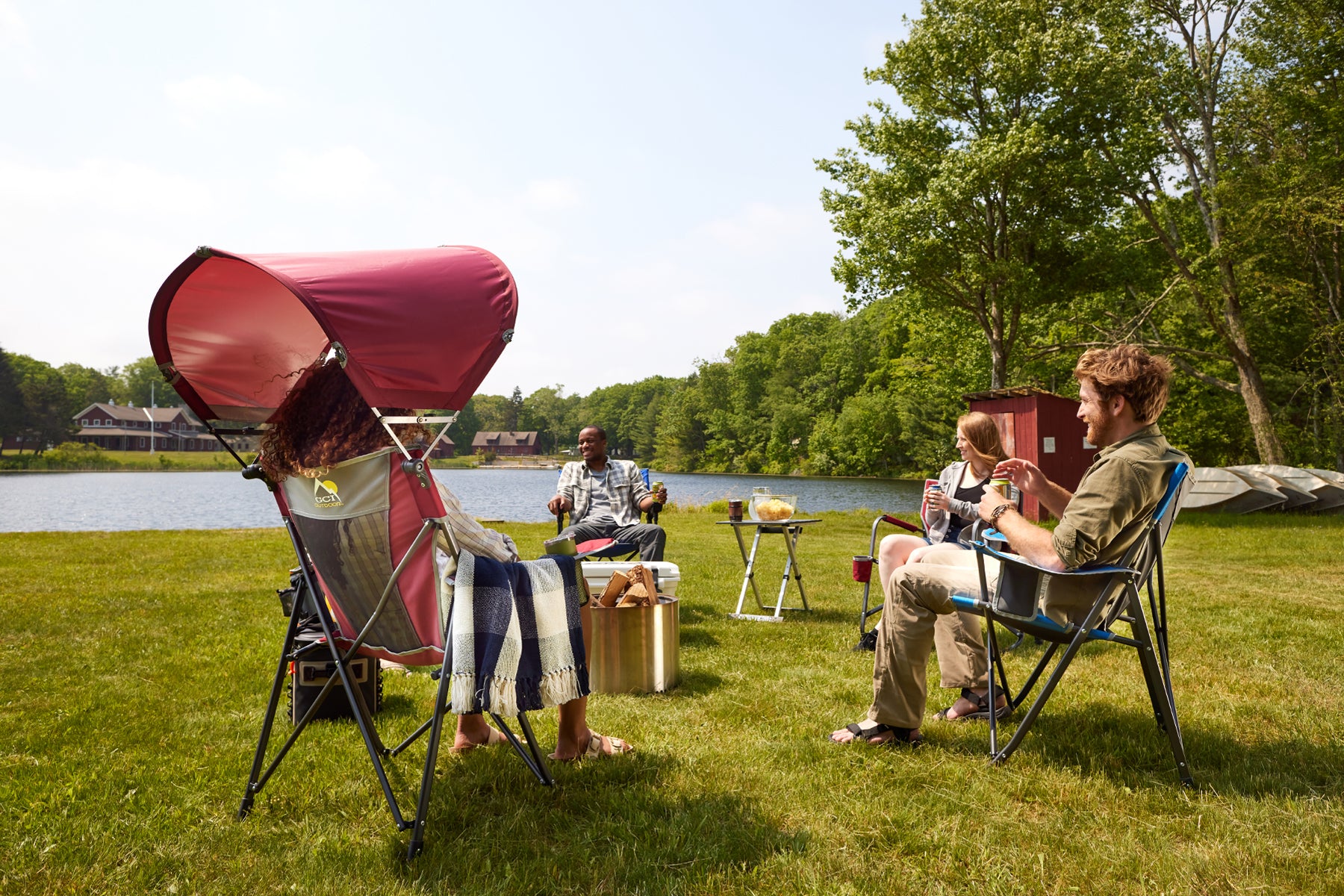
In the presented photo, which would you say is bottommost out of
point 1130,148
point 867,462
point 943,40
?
point 867,462

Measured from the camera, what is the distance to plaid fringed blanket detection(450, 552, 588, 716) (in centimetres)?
254

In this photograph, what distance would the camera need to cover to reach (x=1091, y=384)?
315 centimetres

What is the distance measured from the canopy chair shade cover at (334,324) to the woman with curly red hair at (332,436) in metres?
0.17

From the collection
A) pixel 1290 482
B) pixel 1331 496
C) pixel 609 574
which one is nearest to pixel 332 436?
pixel 609 574

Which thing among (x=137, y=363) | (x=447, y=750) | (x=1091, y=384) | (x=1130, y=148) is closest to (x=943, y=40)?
(x=1130, y=148)

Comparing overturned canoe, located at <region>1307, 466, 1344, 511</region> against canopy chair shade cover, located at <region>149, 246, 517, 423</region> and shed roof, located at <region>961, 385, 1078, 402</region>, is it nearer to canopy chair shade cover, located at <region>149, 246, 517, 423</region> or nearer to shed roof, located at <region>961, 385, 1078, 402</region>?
shed roof, located at <region>961, 385, 1078, 402</region>

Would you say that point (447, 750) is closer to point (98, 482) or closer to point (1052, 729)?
point (1052, 729)

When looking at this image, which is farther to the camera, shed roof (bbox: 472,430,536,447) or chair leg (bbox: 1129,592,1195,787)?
shed roof (bbox: 472,430,536,447)

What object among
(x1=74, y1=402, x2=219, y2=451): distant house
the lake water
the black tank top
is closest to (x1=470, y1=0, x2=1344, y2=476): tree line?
the lake water

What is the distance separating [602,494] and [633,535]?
0.48 metres

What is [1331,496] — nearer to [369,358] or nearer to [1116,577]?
[1116,577]

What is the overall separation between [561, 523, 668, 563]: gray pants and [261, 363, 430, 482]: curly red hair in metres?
3.59

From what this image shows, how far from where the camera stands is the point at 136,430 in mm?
81938

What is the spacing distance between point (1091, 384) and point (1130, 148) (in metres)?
18.0
